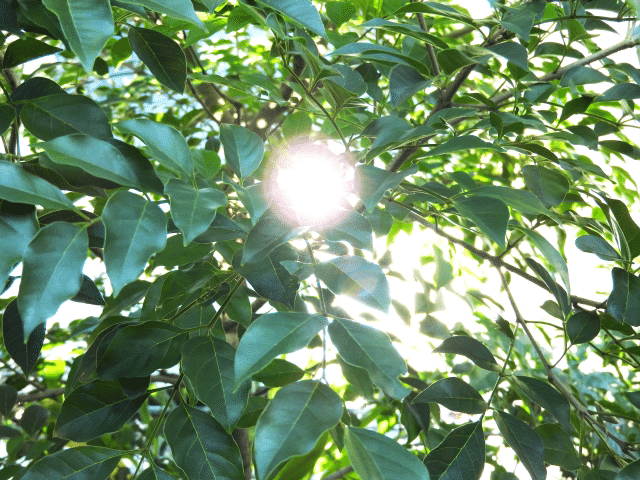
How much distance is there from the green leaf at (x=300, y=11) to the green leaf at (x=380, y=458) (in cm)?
23

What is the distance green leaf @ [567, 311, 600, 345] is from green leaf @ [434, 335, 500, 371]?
8 centimetres

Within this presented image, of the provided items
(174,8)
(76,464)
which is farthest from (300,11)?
(76,464)

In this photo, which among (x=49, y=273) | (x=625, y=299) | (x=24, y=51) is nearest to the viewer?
(x=49, y=273)

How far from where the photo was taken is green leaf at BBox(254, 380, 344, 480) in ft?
0.89

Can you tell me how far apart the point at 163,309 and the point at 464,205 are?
0.26m

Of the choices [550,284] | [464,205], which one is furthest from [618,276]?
[464,205]

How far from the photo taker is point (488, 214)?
37 cm

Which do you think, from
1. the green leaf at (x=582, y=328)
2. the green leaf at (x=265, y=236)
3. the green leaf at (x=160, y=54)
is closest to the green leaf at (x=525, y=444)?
the green leaf at (x=582, y=328)

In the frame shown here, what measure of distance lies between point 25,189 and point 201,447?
185 millimetres

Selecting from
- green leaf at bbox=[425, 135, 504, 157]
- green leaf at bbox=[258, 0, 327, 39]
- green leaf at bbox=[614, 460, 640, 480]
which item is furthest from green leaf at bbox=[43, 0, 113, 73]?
green leaf at bbox=[614, 460, 640, 480]

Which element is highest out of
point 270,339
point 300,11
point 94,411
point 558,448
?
point 300,11

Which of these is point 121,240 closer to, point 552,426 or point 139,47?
point 139,47

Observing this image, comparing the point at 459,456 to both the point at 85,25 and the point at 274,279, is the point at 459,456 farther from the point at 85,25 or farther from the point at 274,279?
the point at 85,25

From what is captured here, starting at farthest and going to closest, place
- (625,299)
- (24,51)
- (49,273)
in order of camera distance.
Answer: (625,299) → (24,51) → (49,273)
